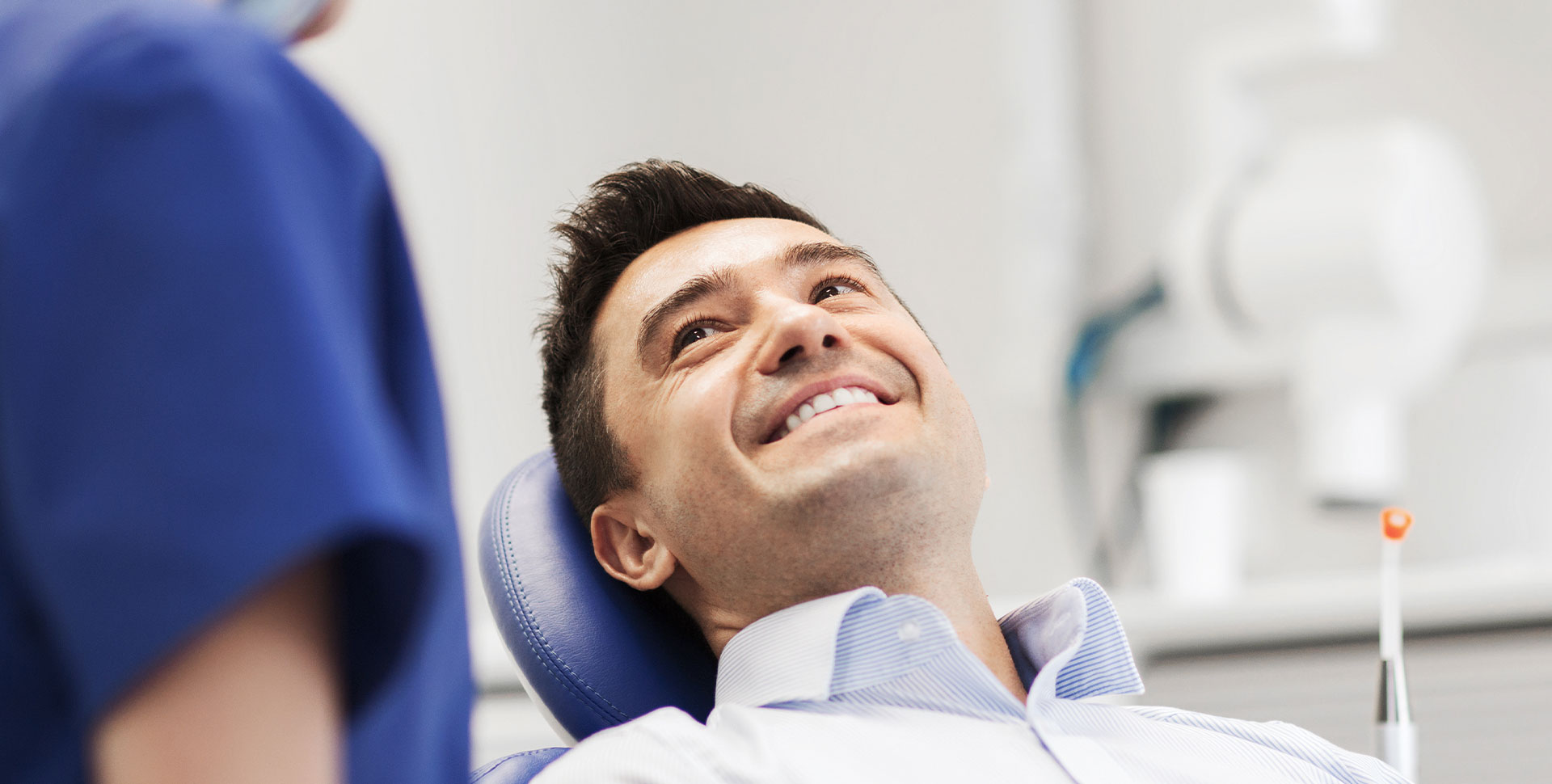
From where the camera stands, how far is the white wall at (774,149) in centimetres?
231

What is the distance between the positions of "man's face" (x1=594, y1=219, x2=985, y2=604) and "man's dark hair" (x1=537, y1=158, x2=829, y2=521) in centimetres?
4

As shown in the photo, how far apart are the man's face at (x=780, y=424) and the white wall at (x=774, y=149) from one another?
111cm

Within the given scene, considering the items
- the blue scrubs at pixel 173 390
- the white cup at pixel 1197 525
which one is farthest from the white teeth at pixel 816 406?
the white cup at pixel 1197 525

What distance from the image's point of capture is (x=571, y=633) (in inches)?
43.1

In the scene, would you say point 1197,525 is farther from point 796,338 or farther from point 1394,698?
point 796,338

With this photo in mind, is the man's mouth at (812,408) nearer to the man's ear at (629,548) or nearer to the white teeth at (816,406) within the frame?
the white teeth at (816,406)

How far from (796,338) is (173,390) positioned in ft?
2.54

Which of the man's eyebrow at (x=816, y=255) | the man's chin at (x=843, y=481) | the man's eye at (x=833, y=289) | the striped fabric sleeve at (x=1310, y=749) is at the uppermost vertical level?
the man's eyebrow at (x=816, y=255)

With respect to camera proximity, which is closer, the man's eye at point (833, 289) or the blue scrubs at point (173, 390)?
the blue scrubs at point (173, 390)

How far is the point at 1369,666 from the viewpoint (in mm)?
1636

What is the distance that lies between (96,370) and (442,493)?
0.12 m

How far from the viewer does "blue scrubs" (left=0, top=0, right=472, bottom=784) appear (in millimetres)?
357

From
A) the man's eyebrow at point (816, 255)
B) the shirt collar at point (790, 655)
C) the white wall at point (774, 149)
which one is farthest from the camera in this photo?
the white wall at point (774, 149)

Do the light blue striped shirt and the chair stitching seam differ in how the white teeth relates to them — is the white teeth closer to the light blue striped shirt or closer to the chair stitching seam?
the light blue striped shirt
